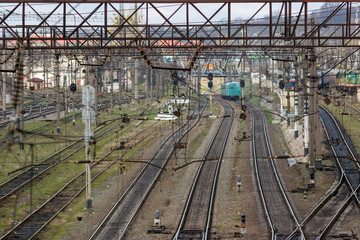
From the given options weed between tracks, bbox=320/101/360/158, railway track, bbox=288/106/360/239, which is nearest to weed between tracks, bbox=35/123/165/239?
railway track, bbox=288/106/360/239

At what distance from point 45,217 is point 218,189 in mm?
8241

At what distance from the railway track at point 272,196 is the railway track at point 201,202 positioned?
2032 mm

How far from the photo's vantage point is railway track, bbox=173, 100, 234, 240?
16656 millimetres

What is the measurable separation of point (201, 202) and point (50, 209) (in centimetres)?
580

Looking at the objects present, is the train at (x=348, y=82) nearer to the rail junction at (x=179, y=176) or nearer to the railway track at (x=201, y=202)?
the rail junction at (x=179, y=176)

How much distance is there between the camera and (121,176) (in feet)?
84.7

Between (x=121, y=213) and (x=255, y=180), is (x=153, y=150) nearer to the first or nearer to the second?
(x=255, y=180)

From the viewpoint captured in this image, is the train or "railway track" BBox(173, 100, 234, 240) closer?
"railway track" BBox(173, 100, 234, 240)

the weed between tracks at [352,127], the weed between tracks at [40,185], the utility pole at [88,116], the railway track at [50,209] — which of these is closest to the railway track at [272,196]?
the weed between tracks at [352,127]

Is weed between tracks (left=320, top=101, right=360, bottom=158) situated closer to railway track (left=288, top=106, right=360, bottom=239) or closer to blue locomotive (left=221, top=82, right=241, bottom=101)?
railway track (left=288, top=106, right=360, bottom=239)

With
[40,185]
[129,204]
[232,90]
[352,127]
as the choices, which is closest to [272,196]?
[129,204]

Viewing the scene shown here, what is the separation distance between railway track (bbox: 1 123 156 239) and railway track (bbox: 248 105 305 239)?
616 centimetres

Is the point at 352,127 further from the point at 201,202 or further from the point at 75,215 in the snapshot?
the point at 75,215

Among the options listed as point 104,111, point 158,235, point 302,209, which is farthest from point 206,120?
point 158,235
